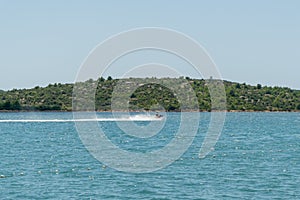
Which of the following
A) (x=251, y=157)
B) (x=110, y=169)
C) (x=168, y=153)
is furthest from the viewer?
(x=168, y=153)

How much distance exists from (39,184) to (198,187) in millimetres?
11588

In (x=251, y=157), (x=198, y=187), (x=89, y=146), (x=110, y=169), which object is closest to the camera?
(x=198, y=187)

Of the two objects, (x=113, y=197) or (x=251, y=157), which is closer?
(x=113, y=197)

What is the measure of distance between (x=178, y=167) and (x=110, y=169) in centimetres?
625

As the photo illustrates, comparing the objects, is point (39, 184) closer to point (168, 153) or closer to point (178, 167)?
point (178, 167)

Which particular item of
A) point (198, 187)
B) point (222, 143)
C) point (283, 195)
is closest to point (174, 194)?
point (198, 187)

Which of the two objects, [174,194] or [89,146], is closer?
[174,194]

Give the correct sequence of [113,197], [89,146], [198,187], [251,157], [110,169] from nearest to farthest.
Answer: [113,197] → [198,187] → [110,169] → [251,157] → [89,146]

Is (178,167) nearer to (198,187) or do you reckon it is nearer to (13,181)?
(198,187)

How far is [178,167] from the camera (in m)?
56.6

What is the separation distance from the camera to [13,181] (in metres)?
47.7

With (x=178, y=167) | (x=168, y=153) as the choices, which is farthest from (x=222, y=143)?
(x=178, y=167)

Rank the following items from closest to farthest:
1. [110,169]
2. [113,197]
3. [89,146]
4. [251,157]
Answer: [113,197]
[110,169]
[251,157]
[89,146]

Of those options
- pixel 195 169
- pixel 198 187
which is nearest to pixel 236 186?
pixel 198 187
